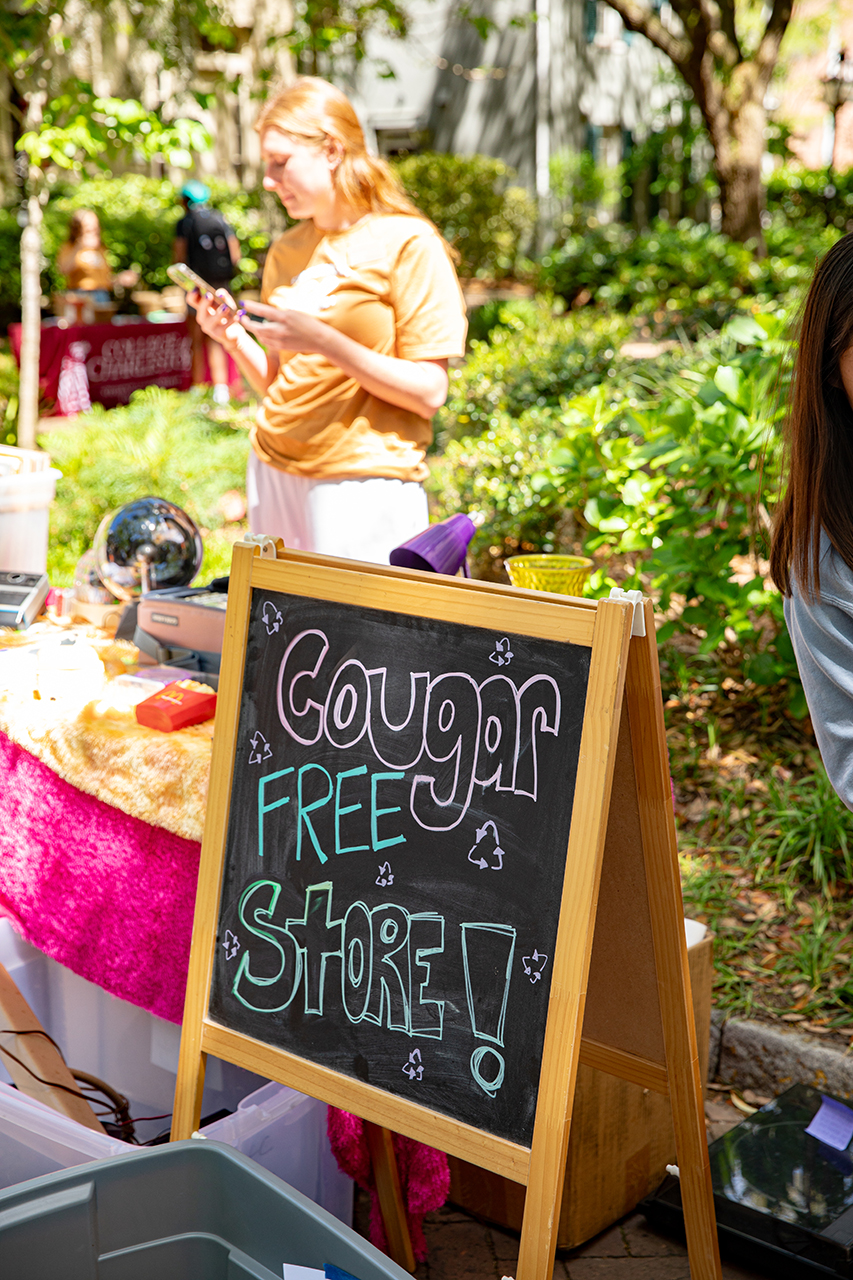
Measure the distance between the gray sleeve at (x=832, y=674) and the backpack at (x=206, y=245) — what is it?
797 centimetres

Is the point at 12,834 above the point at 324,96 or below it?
below

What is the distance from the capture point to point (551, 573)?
2.10m

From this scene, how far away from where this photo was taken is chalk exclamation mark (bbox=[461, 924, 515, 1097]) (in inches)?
57.9

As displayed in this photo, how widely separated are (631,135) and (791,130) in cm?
441

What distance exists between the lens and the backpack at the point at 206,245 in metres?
8.76

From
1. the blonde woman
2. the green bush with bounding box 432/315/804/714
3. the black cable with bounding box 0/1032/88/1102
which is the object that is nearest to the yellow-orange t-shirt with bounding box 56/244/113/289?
the green bush with bounding box 432/315/804/714

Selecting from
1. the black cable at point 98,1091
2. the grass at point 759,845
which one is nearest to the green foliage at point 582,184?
the grass at point 759,845

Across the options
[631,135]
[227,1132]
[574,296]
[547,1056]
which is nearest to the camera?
[547,1056]

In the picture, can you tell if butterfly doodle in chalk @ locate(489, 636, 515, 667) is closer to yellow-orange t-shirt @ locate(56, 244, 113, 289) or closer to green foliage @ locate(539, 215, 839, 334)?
green foliage @ locate(539, 215, 839, 334)

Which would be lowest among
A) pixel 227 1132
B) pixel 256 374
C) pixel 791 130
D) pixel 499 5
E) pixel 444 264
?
pixel 227 1132

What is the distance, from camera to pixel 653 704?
150 centimetres

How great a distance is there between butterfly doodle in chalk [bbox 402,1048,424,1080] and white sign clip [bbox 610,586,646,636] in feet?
2.11

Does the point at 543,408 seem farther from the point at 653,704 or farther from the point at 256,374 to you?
the point at 653,704

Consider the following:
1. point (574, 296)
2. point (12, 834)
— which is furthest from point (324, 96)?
point (574, 296)
